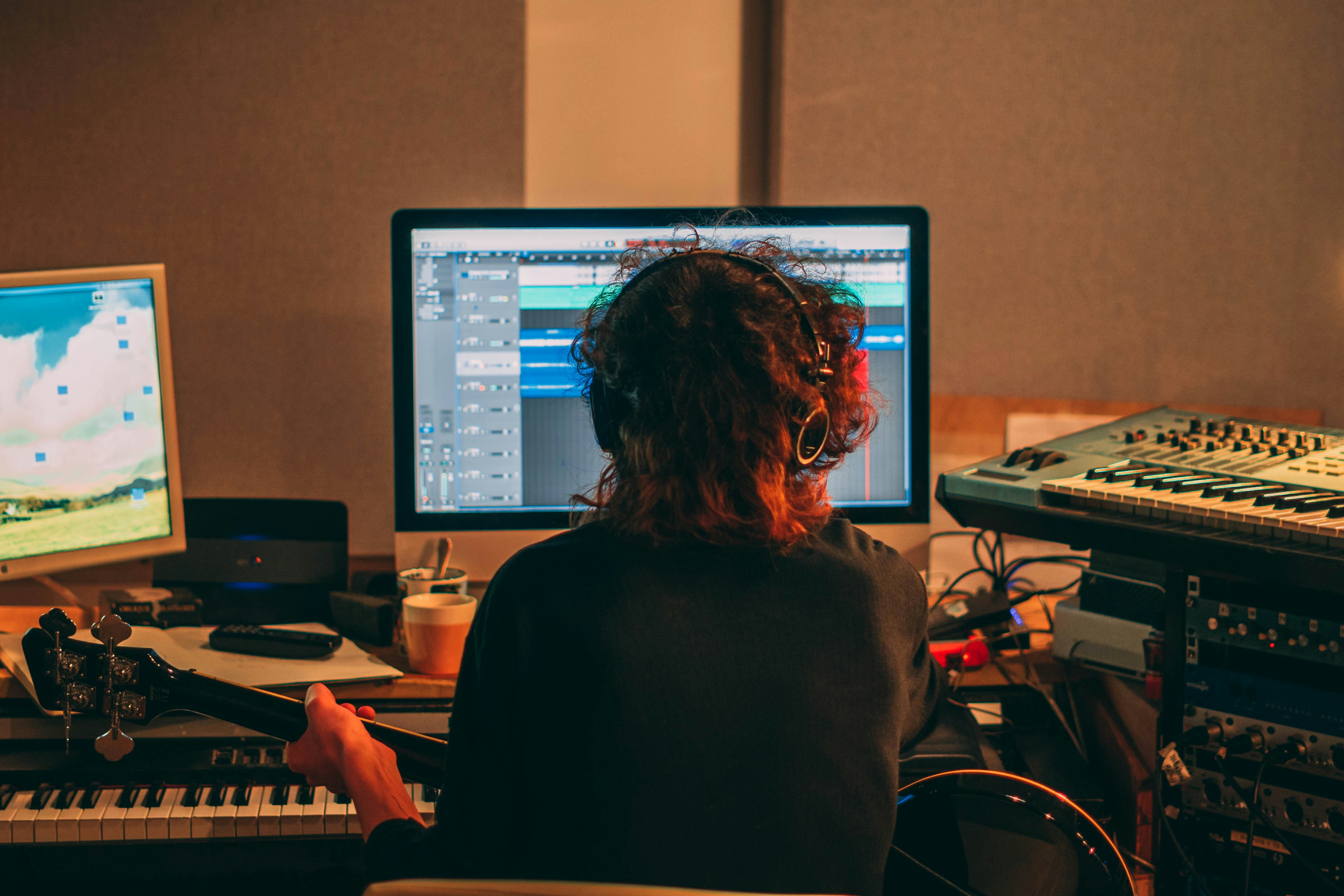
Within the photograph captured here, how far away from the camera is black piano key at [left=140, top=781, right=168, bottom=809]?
1.03 metres

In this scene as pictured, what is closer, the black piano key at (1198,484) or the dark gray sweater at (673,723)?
the dark gray sweater at (673,723)

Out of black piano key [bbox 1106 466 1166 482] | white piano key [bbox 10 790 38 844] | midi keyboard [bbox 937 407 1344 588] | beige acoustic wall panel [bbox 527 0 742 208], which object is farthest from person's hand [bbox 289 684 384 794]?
beige acoustic wall panel [bbox 527 0 742 208]

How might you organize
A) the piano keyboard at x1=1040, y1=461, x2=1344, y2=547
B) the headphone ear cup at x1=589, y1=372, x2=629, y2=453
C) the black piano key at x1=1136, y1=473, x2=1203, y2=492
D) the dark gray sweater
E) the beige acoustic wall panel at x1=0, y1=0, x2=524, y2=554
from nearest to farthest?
Result: the dark gray sweater < the headphone ear cup at x1=589, y1=372, x2=629, y2=453 < the piano keyboard at x1=1040, y1=461, x2=1344, y2=547 < the black piano key at x1=1136, y1=473, x2=1203, y2=492 < the beige acoustic wall panel at x1=0, y1=0, x2=524, y2=554

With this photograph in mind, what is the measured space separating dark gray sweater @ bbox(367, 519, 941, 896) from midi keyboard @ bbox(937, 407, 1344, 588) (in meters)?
0.39

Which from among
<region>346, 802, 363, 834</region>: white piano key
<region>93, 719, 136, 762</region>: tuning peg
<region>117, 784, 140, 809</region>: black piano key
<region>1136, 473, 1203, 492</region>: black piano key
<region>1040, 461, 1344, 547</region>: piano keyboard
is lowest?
<region>346, 802, 363, 834</region>: white piano key

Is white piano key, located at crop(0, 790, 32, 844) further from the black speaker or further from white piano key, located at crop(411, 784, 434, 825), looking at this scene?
white piano key, located at crop(411, 784, 434, 825)

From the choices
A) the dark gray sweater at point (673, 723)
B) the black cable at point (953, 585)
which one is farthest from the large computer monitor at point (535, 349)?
the dark gray sweater at point (673, 723)

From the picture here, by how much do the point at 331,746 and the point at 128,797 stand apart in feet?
1.12

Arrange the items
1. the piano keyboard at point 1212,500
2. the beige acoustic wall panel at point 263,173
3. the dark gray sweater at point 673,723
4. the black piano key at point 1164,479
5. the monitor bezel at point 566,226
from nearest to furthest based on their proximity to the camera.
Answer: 1. the dark gray sweater at point 673,723
2. the piano keyboard at point 1212,500
3. the black piano key at point 1164,479
4. the monitor bezel at point 566,226
5. the beige acoustic wall panel at point 263,173

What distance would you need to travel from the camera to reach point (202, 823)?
1.00 m

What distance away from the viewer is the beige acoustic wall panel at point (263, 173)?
4.69 feet

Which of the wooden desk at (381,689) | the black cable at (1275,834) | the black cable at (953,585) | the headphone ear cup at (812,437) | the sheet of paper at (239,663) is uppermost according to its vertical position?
the headphone ear cup at (812,437)

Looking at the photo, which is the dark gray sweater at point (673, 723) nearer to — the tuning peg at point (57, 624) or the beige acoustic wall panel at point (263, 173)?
A: the tuning peg at point (57, 624)

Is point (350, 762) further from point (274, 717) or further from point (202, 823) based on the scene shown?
point (202, 823)
